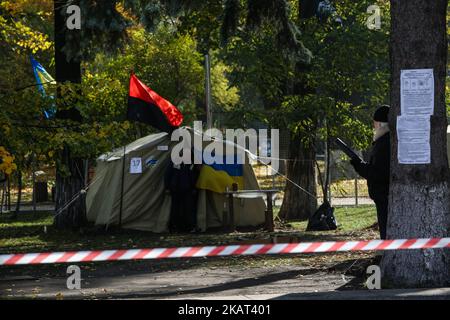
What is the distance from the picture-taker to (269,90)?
20.6m

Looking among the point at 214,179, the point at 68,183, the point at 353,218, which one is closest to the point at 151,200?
the point at 214,179

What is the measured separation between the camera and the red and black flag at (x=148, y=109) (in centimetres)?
1958

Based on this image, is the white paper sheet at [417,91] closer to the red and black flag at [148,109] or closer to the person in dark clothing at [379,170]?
the person in dark clothing at [379,170]

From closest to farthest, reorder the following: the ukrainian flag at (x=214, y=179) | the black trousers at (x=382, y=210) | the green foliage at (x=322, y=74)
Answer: the black trousers at (x=382, y=210)
the ukrainian flag at (x=214, y=179)
the green foliage at (x=322, y=74)

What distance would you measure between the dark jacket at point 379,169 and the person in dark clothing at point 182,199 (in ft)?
27.7

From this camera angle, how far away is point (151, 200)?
65.8ft

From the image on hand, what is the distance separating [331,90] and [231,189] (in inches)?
126

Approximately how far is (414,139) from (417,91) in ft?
1.64

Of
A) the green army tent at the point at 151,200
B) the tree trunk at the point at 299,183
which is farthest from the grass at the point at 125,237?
the tree trunk at the point at 299,183

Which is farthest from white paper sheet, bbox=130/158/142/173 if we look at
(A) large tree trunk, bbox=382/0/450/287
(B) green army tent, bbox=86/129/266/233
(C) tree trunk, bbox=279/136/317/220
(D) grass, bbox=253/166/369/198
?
(A) large tree trunk, bbox=382/0/450/287

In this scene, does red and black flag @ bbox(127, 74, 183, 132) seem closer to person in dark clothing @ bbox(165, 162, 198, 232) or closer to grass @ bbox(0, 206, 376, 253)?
person in dark clothing @ bbox(165, 162, 198, 232)

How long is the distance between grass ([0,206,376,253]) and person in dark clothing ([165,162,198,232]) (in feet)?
1.84
